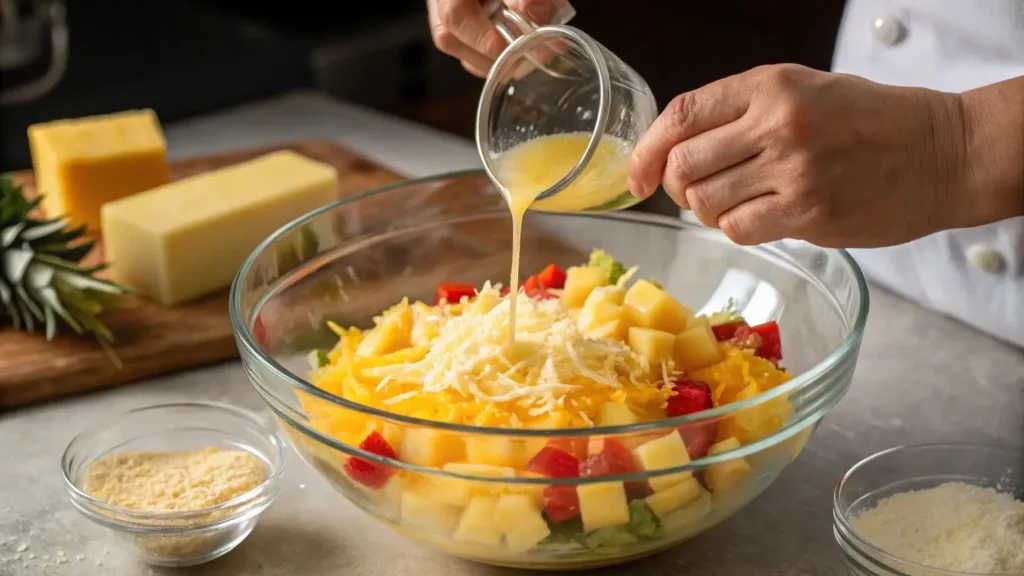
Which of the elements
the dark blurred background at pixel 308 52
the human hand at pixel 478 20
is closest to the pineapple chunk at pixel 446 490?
the human hand at pixel 478 20

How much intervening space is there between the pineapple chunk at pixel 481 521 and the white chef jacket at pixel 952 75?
107 centimetres

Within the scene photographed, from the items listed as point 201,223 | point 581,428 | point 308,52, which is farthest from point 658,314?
point 308,52

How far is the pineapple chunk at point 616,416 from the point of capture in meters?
1.35

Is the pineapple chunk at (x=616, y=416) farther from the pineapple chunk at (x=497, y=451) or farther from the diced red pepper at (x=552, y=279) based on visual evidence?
the diced red pepper at (x=552, y=279)

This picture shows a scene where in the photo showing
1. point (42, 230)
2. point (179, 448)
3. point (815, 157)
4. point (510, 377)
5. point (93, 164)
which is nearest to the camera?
point (815, 157)

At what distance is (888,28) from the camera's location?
1965mm

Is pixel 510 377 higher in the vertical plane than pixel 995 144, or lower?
lower

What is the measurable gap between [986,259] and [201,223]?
148 centimetres

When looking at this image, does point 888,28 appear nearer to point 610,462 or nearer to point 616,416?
point 616,416

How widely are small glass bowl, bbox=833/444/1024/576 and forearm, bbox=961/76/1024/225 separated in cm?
38

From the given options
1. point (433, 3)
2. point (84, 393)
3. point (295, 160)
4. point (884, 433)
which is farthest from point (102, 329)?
point (884, 433)

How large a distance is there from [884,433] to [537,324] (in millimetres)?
635

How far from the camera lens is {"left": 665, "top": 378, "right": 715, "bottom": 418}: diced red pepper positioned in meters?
1.40

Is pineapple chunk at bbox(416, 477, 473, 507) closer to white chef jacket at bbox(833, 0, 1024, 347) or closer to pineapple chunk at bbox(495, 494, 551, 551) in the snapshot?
pineapple chunk at bbox(495, 494, 551, 551)
